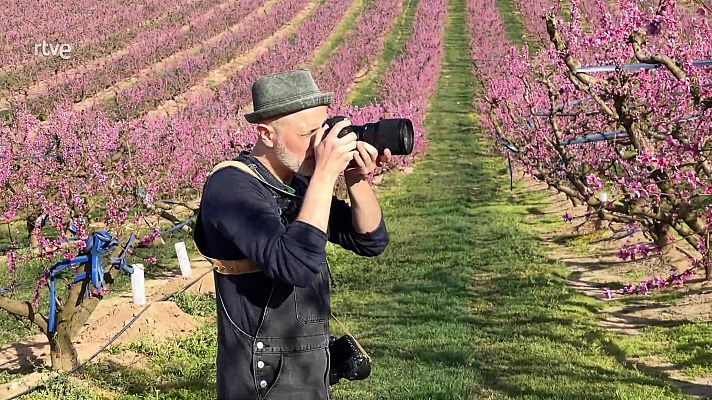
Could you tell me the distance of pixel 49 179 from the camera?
14648 mm

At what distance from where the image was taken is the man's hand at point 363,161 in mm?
2629

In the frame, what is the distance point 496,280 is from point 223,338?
1041cm

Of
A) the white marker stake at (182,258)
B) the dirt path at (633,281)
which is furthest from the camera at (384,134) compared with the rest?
the white marker stake at (182,258)

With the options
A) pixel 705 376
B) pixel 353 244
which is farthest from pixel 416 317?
pixel 353 244

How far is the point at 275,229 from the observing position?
2502 mm

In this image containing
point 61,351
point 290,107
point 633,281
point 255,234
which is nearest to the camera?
point 255,234

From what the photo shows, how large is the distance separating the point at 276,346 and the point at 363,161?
0.70 meters

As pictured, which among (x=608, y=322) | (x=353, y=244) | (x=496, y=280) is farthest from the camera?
(x=496, y=280)

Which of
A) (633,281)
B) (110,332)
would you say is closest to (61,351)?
(110,332)

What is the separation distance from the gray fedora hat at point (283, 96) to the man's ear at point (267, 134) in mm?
31

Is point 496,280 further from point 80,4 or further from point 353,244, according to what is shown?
point 80,4

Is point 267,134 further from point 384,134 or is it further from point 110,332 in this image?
point 110,332

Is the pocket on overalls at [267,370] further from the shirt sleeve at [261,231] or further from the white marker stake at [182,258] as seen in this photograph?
the white marker stake at [182,258]

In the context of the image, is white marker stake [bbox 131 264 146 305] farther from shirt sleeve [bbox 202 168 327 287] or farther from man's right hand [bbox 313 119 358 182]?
man's right hand [bbox 313 119 358 182]
